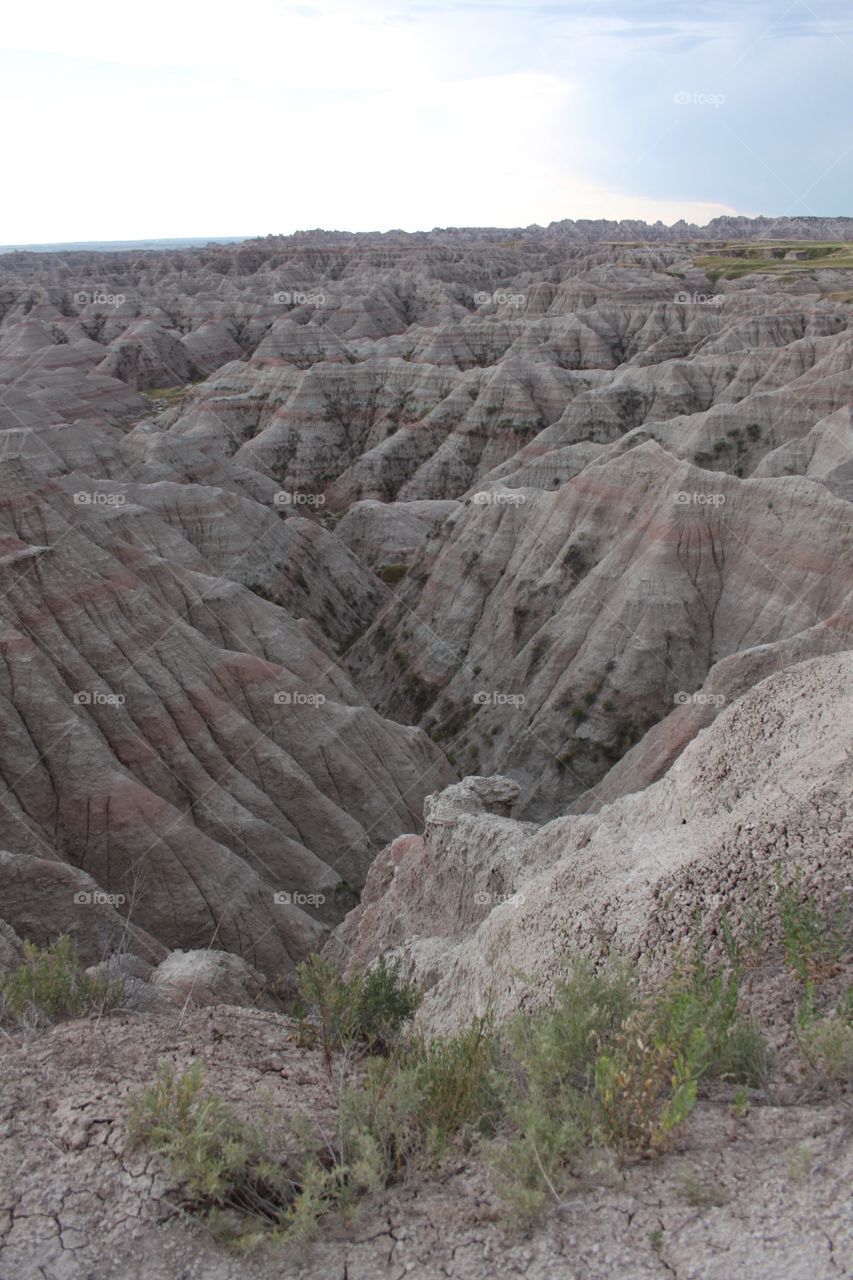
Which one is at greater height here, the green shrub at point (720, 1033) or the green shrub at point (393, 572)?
the green shrub at point (720, 1033)

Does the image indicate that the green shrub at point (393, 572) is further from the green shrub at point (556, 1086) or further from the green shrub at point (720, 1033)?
the green shrub at point (720, 1033)

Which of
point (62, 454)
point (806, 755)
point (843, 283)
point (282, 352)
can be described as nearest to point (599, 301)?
point (843, 283)

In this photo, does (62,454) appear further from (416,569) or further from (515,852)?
(515,852)

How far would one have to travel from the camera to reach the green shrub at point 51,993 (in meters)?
8.73

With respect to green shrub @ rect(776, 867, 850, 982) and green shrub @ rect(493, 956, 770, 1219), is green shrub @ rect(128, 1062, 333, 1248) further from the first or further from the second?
green shrub @ rect(776, 867, 850, 982)

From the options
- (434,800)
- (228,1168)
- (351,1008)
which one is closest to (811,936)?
(351,1008)

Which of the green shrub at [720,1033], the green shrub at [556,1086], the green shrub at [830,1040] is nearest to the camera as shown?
the green shrub at [556,1086]

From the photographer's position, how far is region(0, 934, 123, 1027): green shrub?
28.6 ft

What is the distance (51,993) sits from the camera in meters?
9.07

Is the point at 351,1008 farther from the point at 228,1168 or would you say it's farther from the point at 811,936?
the point at 811,936

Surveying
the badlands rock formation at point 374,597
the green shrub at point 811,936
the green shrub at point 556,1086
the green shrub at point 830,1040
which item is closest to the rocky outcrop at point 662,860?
the green shrub at point 811,936

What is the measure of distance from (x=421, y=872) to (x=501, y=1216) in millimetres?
12961

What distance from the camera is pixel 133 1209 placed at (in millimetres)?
5805

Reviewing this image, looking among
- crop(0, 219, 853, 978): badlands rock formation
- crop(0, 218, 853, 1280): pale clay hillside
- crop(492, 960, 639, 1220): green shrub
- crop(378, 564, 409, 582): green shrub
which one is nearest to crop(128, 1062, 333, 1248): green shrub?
crop(0, 218, 853, 1280): pale clay hillside
